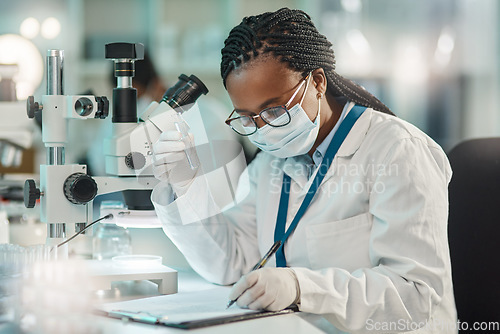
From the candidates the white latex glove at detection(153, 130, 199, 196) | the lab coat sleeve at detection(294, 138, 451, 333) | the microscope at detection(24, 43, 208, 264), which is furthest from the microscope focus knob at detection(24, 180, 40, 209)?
the lab coat sleeve at detection(294, 138, 451, 333)

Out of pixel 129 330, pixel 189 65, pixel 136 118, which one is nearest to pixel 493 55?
pixel 189 65

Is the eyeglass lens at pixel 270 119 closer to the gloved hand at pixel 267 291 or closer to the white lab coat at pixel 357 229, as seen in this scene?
the white lab coat at pixel 357 229

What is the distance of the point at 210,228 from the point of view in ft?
5.22

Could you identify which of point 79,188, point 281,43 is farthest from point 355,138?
point 79,188

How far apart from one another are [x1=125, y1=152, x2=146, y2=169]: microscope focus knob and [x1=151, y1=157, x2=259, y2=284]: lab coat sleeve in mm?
111

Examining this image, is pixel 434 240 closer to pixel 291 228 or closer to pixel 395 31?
pixel 291 228

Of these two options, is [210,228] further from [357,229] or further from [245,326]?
[245,326]

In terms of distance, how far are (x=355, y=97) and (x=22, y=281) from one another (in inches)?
37.2

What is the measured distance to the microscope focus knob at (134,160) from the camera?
129 cm

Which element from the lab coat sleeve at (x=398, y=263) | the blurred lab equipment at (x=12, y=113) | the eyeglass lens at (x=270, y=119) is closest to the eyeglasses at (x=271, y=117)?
the eyeglass lens at (x=270, y=119)

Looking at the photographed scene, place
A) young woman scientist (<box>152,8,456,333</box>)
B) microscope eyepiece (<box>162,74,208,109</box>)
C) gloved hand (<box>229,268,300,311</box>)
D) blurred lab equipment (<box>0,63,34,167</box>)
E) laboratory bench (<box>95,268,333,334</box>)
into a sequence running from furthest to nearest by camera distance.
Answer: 1. blurred lab equipment (<box>0,63,34,167</box>)
2. microscope eyepiece (<box>162,74,208,109</box>)
3. young woman scientist (<box>152,8,456,333</box>)
4. gloved hand (<box>229,268,300,311</box>)
5. laboratory bench (<box>95,268,333,334</box>)

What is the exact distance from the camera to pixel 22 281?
3.39ft

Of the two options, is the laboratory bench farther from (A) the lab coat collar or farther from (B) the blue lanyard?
(A) the lab coat collar

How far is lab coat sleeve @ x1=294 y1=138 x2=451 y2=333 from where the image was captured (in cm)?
120
